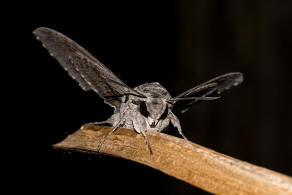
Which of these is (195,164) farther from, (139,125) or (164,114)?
(164,114)

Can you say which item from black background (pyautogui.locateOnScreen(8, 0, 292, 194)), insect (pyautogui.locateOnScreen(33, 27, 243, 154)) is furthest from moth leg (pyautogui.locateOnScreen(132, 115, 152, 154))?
black background (pyautogui.locateOnScreen(8, 0, 292, 194))

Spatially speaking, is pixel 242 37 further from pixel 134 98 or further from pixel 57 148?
pixel 57 148

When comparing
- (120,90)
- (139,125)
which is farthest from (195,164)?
(120,90)

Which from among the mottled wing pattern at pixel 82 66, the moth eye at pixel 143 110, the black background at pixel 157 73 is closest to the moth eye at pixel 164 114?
the moth eye at pixel 143 110

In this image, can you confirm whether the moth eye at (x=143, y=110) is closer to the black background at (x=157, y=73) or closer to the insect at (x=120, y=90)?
the insect at (x=120, y=90)

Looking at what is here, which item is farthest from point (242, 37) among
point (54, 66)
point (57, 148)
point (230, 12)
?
point (57, 148)

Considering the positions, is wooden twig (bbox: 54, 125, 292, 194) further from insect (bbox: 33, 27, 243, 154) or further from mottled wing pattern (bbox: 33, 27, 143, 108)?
mottled wing pattern (bbox: 33, 27, 143, 108)
